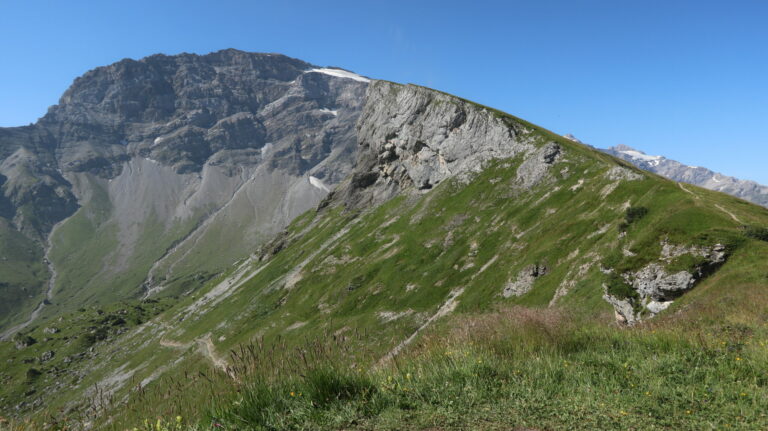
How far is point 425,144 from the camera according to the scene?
150500 mm

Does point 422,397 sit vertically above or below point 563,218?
above

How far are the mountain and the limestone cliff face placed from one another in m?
0.85

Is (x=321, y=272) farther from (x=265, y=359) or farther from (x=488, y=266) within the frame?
(x=265, y=359)

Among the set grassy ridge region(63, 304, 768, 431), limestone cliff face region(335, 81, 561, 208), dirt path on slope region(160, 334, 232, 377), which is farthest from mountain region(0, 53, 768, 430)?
dirt path on slope region(160, 334, 232, 377)

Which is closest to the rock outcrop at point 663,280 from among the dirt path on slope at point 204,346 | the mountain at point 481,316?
the mountain at point 481,316

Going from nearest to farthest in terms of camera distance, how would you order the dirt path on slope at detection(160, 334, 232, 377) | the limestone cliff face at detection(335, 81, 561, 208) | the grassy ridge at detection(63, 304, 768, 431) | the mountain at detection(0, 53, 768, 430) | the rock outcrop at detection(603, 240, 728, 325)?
1. the grassy ridge at detection(63, 304, 768, 431)
2. the mountain at detection(0, 53, 768, 430)
3. the rock outcrop at detection(603, 240, 728, 325)
4. the dirt path on slope at detection(160, 334, 232, 377)
5. the limestone cliff face at detection(335, 81, 561, 208)

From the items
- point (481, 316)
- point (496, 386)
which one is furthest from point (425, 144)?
point (496, 386)

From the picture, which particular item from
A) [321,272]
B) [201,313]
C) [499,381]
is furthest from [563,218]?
[201,313]

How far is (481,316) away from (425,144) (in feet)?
465

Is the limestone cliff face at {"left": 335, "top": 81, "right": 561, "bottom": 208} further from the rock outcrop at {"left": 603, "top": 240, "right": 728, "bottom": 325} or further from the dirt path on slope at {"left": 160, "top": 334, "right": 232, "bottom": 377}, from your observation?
the dirt path on slope at {"left": 160, "top": 334, "right": 232, "bottom": 377}

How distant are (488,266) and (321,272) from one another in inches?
2457

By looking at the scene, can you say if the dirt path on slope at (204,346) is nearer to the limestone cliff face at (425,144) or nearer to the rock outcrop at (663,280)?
the limestone cliff face at (425,144)

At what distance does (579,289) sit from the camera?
41938 millimetres

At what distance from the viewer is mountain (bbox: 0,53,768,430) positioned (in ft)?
24.8
